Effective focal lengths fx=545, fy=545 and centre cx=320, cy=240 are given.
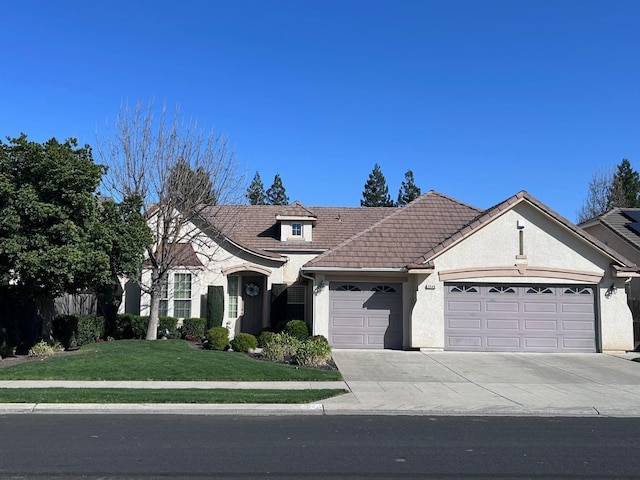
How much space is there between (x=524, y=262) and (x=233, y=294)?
1218cm

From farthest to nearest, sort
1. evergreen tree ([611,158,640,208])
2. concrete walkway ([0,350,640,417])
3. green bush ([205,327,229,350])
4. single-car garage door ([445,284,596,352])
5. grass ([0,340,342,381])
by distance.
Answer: evergreen tree ([611,158,640,208])
green bush ([205,327,229,350])
single-car garage door ([445,284,596,352])
grass ([0,340,342,381])
concrete walkway ([0,350,640,417])

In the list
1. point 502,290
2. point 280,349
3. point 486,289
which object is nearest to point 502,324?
point 502,290

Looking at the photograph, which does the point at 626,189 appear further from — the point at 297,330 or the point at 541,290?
the point at 297,330

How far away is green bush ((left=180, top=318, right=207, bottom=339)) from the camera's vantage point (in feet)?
71.1

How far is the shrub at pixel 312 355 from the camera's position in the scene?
15047 millimetres

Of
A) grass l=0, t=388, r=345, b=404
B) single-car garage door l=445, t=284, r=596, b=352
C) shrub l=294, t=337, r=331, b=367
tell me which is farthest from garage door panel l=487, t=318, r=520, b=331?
grass l=0, t=388, r=345, b=404

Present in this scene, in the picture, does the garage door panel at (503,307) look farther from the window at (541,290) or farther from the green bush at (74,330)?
the green bush at (74,330)

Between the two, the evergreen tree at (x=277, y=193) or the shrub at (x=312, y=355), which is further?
the evergreen tree at (x=277, y=193)

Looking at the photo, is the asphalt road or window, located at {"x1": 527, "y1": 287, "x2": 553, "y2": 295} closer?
the asphalt road

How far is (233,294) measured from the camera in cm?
2411

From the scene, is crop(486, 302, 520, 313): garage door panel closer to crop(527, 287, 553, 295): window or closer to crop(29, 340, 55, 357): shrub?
crop(527, 287, 553, 295): window

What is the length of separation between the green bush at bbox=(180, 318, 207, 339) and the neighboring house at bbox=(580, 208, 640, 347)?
1729 cm

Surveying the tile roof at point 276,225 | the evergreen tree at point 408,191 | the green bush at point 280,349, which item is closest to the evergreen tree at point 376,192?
the evergreen tree at point 408,191

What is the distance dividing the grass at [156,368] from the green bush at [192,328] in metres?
5.57
